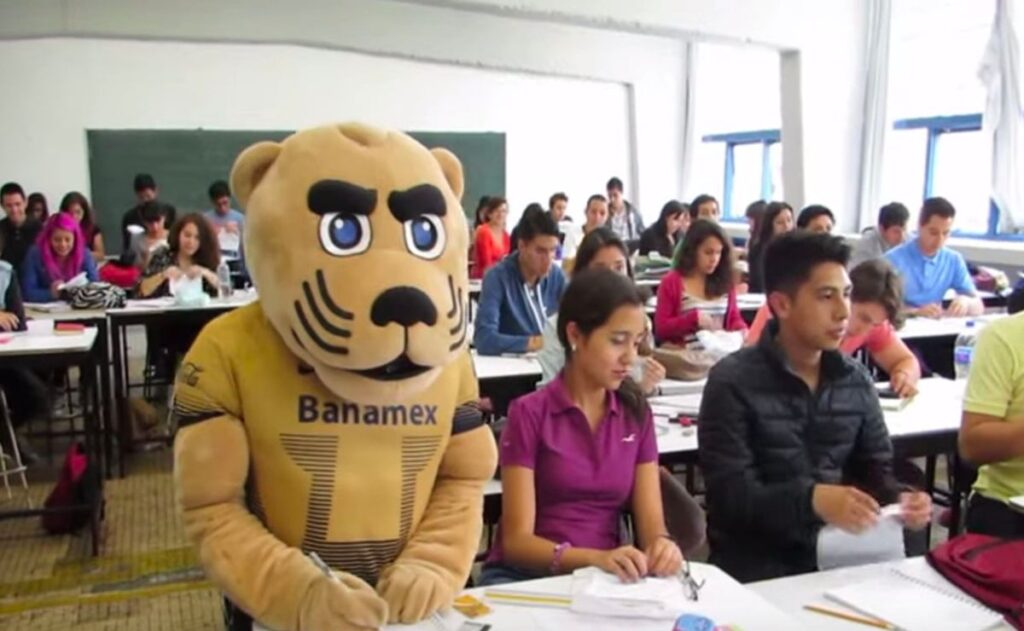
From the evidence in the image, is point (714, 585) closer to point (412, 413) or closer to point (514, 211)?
point (412, 413)

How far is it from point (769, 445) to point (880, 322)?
1.40 metres

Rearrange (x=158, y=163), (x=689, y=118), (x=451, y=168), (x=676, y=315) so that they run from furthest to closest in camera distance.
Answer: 1. (x=689, y=118)
2. (x=158, y=163)
3. (x=676, y=315)
4. (x=451, y=168)

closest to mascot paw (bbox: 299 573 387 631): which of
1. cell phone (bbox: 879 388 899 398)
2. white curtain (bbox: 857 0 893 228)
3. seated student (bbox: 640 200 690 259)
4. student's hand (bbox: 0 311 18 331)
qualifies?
cell phone (bbox: 879 388 899 398)

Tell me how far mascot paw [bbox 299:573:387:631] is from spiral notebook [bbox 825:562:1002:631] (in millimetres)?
876

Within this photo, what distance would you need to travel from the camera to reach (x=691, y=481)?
3.58 m

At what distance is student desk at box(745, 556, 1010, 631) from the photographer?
5.23 ft

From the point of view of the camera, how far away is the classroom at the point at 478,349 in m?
1.39

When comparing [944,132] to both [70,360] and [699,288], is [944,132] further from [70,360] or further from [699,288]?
[70,360]

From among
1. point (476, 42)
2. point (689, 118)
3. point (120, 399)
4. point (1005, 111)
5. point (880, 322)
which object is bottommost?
point (120, 399)

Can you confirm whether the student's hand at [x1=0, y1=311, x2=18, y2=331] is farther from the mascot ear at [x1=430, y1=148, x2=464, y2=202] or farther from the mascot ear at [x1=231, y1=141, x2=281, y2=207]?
the mascot ear at [x1=430, y1=148, x2=464, y2=202]

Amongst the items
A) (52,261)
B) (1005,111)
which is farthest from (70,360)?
(1005,111)

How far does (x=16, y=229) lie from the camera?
5.93 metres

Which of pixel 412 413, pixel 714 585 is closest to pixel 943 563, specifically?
pixel 714 585

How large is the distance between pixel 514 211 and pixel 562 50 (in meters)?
1.80
